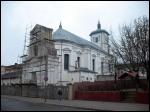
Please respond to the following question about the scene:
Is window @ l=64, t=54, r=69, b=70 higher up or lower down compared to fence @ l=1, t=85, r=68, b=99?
higher up

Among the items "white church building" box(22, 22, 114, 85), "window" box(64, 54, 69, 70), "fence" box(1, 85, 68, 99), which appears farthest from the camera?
"window" box(64, 54, 69, 70)

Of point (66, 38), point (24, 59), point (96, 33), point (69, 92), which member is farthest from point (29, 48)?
point (96, 33)

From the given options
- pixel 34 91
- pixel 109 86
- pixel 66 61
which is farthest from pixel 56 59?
pixel 109 86

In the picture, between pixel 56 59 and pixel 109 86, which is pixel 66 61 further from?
pixel 109 86

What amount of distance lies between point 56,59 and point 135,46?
19.7m

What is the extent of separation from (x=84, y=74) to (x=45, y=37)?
12.0 m

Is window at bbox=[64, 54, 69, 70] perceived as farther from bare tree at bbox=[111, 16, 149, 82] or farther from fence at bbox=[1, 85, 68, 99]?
bare tree at bbox=[111, 16, 149, 82]

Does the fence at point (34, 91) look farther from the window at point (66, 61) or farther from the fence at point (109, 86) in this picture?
the window at point (66, 61)

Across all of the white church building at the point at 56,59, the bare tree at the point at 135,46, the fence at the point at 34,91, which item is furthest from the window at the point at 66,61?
the bare tree at the point at 135,46

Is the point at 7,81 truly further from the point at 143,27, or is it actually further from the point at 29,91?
the point at 143,27

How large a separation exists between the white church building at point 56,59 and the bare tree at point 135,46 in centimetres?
515

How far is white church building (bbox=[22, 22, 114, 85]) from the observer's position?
48125mm

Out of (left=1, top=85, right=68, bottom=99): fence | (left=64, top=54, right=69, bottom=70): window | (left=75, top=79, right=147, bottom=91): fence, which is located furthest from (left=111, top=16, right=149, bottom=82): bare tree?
(left=64, top=54, right=69, bottom=70): window

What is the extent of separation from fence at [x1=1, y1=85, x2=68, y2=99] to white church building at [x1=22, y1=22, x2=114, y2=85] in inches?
111
